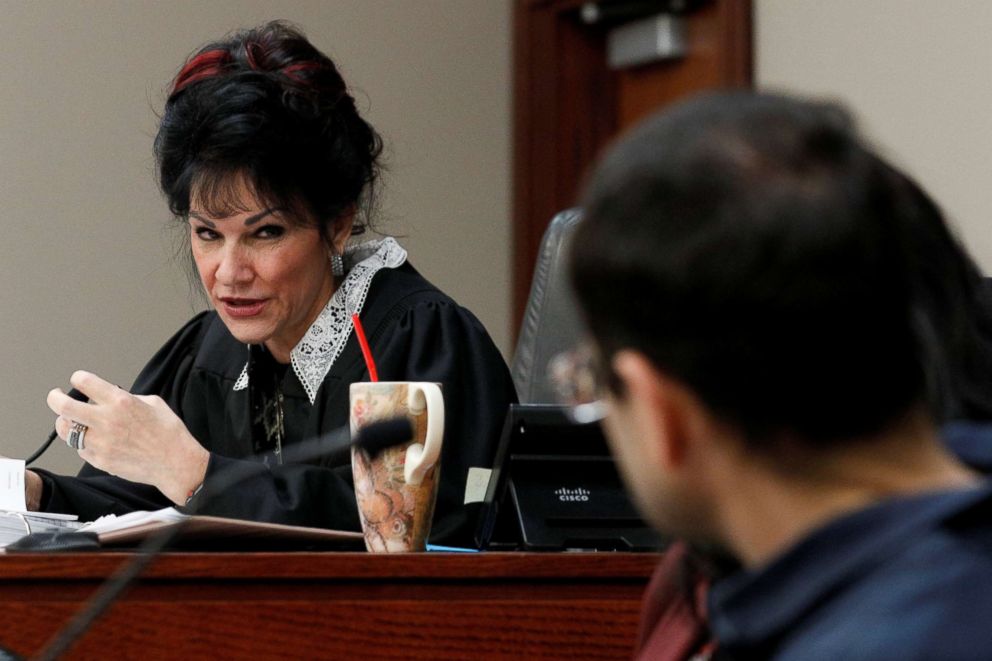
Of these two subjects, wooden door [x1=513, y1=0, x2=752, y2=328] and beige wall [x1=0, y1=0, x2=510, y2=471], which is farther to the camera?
wooden door [x1=513, y1=0, x2=752, y2=328]

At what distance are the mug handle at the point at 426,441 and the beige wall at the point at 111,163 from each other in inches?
76.3

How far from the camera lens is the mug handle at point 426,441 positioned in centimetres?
139

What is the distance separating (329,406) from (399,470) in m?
0.55

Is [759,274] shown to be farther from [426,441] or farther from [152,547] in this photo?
[426,441]

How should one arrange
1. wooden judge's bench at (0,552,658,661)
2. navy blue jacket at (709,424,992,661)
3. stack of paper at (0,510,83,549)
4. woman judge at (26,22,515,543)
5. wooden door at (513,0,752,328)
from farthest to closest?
wooden door at (513,0,752,328) → woman judge at (26,22,515,543) → stack of paper at (0,510,83,549) → wooden judge's bench at (0,552,658,661) → navy blue jacket at (709,424,992,661)

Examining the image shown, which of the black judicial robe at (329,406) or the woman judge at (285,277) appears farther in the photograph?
the woman judge at (285,277)

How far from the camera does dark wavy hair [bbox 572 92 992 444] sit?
2.04 feet

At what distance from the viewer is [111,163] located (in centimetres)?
352

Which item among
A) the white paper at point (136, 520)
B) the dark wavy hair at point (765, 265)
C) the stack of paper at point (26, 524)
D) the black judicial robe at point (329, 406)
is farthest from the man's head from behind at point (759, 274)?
the black judicial robe at point (329, 406)

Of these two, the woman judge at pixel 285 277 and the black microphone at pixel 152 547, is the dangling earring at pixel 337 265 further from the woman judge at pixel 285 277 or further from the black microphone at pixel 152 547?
the black microphone at pixel 152 547

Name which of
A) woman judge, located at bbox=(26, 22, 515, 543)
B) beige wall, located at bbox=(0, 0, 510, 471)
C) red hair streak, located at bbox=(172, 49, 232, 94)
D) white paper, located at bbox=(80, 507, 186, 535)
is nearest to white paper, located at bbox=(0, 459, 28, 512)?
woman judge, located at bbox=(26, 22, 515, 543)

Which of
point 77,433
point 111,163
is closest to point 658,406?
point 77,433

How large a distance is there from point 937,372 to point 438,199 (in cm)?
325

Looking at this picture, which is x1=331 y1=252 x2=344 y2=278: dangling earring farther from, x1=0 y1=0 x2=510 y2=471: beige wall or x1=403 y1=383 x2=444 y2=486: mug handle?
x1=0 y1=0 x2=510 y2=471: beige wall
